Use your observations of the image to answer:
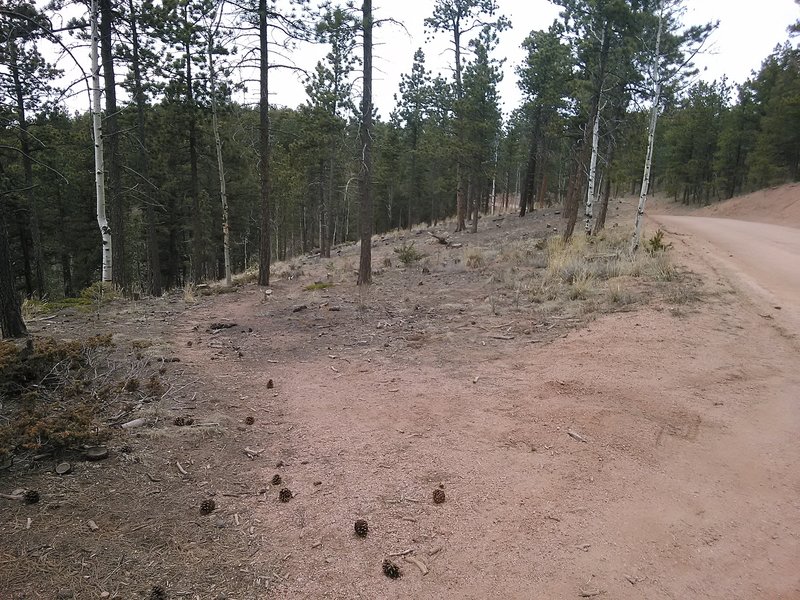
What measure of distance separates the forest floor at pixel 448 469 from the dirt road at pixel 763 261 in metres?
0.48

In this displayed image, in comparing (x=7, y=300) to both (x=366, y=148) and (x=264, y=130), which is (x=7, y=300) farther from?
(x=264, y=130)

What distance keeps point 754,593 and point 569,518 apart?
Result: 1004 mm

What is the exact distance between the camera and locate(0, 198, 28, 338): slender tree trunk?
5379 mm

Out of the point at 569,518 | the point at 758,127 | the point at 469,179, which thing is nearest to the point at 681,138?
the point at 758,127

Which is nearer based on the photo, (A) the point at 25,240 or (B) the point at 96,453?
(B) the point at 96,453

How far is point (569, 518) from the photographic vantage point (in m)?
3.11

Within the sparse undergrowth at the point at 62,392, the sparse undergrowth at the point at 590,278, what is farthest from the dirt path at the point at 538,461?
the sparse undergrowth at the point at 590,278

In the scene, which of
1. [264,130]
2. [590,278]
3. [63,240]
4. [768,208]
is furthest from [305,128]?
[768,208]

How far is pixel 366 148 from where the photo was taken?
11.5 m

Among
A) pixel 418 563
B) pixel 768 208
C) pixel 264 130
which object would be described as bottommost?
pixel 418 563

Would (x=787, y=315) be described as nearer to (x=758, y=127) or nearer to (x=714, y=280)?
(x=714, y=280)

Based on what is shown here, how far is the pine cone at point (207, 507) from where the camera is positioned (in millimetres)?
3090

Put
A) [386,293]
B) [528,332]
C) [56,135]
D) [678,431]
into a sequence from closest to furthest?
1. [678,431]
2. [528,332]
3. [386,293]
4. [56,135]

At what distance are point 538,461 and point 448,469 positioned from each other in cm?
76
